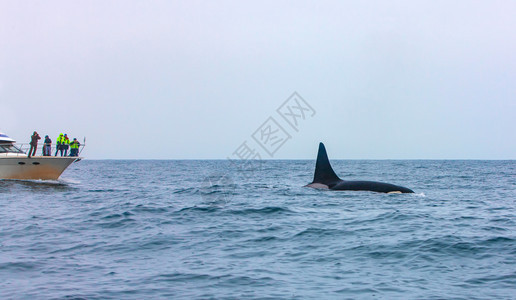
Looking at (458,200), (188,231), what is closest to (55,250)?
(188,231)

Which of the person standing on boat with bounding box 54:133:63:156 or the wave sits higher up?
the person standing on boat with bounding box 54:133:63:156

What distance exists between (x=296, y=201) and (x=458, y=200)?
23.4 feet

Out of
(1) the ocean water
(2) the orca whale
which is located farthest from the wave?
(2) the orca whale

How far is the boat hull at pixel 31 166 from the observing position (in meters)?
31.8

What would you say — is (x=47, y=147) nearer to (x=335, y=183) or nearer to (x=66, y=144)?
(x=66, y=144)

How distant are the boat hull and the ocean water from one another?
14217mm

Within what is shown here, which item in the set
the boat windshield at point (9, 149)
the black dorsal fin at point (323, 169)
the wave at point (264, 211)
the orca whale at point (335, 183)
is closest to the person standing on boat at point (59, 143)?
the boat windshield at point (9, 149)

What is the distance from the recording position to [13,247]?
11469 millimetres

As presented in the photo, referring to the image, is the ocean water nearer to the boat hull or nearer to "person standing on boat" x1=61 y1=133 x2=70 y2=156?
the boat hull

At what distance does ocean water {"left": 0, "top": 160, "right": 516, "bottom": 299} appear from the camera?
7922 millimetres

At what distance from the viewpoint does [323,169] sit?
23531 mm

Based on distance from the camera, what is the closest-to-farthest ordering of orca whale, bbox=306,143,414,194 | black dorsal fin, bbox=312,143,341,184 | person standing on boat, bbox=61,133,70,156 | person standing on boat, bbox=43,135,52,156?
orca whale, bbox=306,143,414,194 < black dorsal fin, bbox=312,143,341,184 < person standing on boat, bbox=43,135,52,156 < person standing on boat, bbox=61,133,70,156

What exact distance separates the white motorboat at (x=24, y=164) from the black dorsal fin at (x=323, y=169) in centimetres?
1803

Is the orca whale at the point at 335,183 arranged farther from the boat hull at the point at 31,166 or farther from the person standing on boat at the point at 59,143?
the person standing on boat at the point at 59,143
